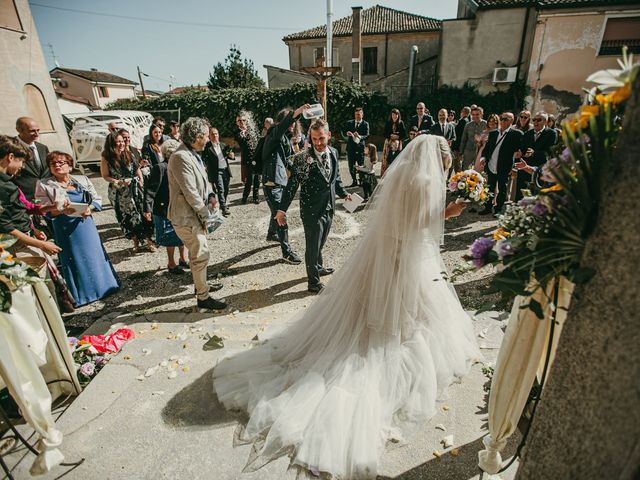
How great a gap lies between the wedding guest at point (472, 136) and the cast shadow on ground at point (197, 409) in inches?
297

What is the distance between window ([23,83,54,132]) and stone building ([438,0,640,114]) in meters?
17.5

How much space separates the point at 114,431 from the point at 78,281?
9.07ft

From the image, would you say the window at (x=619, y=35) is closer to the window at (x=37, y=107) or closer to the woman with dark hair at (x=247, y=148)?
the woman with dark hair at (x=247, y=148)

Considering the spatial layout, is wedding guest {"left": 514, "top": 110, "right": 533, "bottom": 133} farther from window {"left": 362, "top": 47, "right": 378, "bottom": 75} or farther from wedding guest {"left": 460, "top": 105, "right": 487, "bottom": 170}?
window {"left": 362, "top": 47, "right": 378, "bottom": 75}

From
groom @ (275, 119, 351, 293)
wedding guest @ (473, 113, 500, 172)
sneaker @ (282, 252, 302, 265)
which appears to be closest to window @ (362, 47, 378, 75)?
wedding guest @ (473, 113, 500, 172)

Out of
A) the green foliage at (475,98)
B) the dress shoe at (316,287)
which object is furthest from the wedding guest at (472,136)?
the green foliage at (475,98)

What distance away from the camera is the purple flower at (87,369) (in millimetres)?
3156

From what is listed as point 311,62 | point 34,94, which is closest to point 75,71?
point 311,62

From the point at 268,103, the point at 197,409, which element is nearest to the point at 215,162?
the point at 197,409

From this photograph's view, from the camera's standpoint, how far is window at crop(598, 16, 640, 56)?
14797 mm

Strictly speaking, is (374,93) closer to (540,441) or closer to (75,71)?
(540,441)

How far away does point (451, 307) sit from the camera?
3.13 m

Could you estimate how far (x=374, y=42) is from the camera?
88.5 feet

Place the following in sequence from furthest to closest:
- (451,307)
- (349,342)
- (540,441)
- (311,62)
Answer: (311,62)
(451,307)
(349,342)
(540,441)
